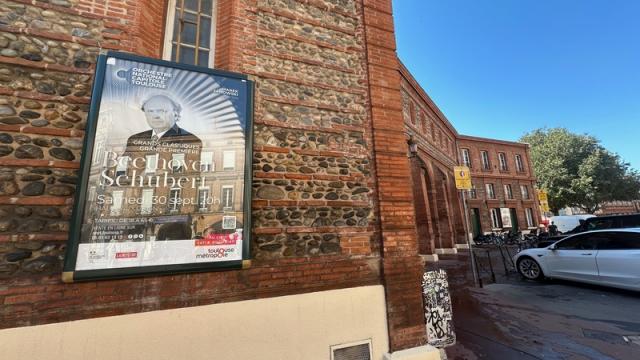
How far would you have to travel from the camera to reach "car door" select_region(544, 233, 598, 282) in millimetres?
7273

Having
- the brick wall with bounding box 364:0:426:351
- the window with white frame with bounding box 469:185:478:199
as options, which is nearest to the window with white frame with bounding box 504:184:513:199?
the window with white frame with bounding box 469:185:478:199

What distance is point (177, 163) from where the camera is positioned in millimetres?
3359

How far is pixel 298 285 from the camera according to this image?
3660 millimetres

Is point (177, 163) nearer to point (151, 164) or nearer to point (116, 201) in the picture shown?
point (151, 164)

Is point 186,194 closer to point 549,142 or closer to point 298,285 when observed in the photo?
point 298,285

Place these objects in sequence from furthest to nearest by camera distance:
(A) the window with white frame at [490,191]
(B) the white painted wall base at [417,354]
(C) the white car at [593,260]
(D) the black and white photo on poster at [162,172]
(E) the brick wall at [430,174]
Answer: (A) the window with white frame at [490,191] < (E) the brick wall at [430,174] < (C) the white car at [593,260] < (B) the white painted wall base at [417,354] < (D) the black and white photo on poster at [162,172]

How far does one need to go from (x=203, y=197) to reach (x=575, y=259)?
9.51 metres

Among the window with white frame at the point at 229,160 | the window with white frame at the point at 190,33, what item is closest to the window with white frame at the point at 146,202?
the window with white frame at the point at 229,160

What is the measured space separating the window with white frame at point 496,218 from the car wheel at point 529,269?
19.3 m

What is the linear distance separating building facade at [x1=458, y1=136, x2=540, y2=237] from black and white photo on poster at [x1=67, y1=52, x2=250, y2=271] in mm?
25565

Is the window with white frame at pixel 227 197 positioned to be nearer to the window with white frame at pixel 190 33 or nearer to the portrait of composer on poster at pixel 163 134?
the portrait of composer on poster at pixel 163 134

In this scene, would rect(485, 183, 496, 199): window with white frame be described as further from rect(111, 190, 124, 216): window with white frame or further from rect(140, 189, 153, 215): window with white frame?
rect(111, 190, 124, 216): window with white frame

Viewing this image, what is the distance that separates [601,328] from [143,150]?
7628 millimetres

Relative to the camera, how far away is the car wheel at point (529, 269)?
8.35 metres
